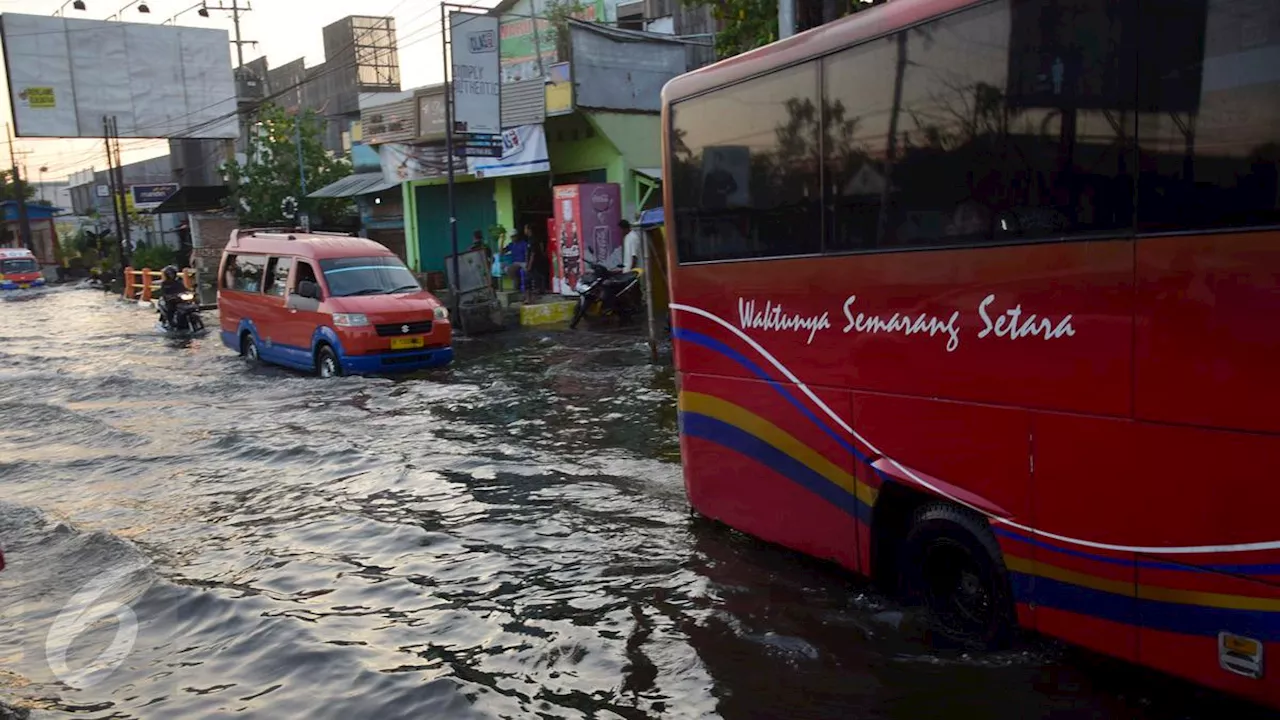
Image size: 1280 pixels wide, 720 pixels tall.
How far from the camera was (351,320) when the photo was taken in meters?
14.5

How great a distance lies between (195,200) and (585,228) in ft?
93.2

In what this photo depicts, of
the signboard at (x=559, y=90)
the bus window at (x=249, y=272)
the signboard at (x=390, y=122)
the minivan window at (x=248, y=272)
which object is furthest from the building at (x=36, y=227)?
the bus window at (x=249, y=272)

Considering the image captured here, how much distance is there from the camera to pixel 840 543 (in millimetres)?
5586

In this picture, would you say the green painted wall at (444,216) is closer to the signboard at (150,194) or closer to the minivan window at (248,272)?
the minivan window at (248,272)

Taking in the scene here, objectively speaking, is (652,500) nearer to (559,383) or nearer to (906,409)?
(906,409)

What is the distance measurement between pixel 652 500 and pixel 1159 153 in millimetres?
5262

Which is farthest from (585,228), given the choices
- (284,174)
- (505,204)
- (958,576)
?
(284,174)

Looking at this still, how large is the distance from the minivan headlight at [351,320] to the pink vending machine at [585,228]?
27.4 ft

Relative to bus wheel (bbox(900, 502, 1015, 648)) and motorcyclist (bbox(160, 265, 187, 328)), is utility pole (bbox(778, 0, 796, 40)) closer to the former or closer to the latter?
bus wheel (bbox(900, 502, 1015, 648))

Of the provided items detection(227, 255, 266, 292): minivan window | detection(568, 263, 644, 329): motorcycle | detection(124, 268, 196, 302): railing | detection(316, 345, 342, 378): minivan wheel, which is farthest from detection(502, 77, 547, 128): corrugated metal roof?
detection(124, 268, 196, 302): railing

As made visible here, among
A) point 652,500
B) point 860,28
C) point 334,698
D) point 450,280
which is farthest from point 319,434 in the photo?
point 450,280

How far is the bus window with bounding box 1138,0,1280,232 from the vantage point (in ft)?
10.9

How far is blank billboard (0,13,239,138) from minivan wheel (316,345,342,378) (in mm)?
26921

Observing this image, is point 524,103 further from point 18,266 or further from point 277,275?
point 18,266
